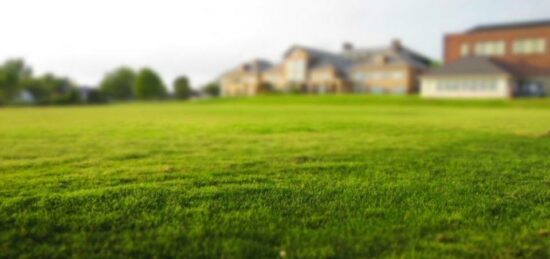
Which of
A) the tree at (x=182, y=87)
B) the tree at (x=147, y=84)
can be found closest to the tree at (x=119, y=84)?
the tree at (x=147, y=84)

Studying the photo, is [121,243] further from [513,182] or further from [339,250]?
[513,182]

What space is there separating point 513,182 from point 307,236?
10.9ft

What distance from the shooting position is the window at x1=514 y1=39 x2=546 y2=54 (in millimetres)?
51844

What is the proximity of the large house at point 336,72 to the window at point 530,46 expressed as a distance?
13.1 metres

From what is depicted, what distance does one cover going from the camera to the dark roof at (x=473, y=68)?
162ft

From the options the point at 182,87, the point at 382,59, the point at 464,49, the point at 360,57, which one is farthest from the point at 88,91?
the point at 464,49

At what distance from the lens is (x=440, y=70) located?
5300 centimetres

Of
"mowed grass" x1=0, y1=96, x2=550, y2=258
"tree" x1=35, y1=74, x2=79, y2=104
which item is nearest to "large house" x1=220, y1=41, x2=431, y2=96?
"tree" x1=35, y1=74, x2=79, y2=104

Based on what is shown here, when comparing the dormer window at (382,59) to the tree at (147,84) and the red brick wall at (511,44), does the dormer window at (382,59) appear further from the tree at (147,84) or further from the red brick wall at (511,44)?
the tree at (147,84)

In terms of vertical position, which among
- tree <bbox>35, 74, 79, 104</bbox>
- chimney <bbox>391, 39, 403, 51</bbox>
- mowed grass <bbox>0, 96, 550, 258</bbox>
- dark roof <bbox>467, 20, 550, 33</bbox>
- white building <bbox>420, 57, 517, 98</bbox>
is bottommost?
mowed grass <bbox>0, 96, 550, 258</bbox>

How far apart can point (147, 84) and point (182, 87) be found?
634cm

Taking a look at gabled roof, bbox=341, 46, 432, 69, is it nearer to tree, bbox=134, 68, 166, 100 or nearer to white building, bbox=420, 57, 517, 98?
white building, bbox=420, 57, 517, 98

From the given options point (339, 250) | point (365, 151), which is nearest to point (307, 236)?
point (339, 250)

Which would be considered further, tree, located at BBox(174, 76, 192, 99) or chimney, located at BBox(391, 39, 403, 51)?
tree, located at BBox(174, 76, 192, 99)
